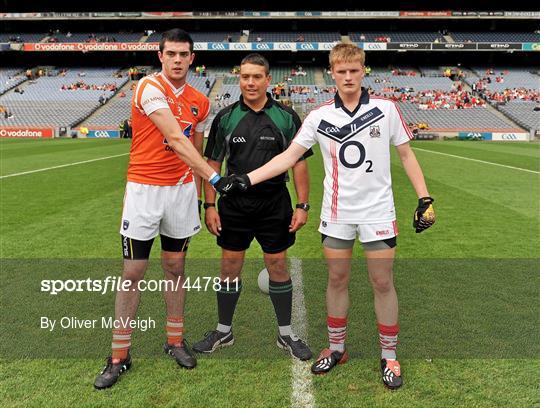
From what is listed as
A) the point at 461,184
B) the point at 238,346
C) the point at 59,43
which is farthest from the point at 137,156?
the point at 59,43

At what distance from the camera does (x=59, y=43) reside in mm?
44344

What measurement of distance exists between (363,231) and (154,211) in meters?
1.55

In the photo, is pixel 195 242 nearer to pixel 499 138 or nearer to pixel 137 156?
pixel 137 156

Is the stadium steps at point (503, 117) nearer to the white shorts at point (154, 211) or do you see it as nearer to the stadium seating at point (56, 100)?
the stadium seating at point (56, 100)

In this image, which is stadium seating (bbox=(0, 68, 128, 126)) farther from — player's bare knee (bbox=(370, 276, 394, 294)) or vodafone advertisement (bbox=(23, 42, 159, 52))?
player's bare knee (bbox=(370, 276, 394, 294))

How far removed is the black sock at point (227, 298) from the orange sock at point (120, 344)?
782 millimetres

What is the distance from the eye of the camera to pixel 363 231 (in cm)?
318

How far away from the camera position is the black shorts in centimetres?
356

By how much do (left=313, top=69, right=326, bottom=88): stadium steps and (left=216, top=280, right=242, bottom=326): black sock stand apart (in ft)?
133

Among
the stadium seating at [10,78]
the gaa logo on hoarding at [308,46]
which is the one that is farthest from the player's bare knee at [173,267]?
the stadium seating at [10,78]

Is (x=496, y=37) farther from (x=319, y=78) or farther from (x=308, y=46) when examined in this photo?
(x=308, y=46)

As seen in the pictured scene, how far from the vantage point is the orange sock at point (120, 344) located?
3.30 m
